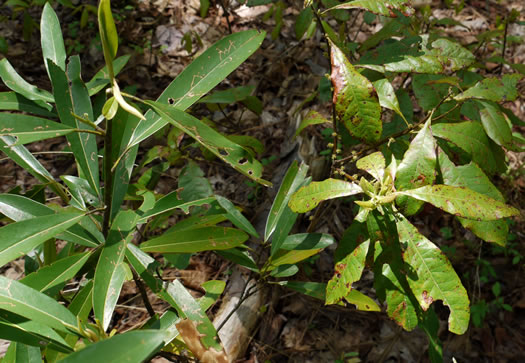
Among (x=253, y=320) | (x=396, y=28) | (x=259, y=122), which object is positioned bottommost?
(x=253, y=320)

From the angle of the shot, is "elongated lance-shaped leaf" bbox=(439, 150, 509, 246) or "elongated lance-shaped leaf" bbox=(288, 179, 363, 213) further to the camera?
"elongated lance-shaped leaf" bbox=(439, 150, 509, 246)

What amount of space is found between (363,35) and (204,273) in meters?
2.28

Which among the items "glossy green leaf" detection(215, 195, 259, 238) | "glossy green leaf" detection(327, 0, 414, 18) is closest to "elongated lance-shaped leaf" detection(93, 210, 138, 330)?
"glossy green leaf" detection(215, 195, 259, 238)

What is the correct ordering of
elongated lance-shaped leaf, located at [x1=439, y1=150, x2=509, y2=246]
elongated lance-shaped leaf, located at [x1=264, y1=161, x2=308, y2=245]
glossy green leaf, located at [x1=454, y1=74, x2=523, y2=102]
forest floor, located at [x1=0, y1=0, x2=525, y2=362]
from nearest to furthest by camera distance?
elongated lance-shaped leaf, located at [x1=439, y1=150, x2=509, y2=246] → glossy green leaf, located at [x1=454, y1=74, x2=523, y2=102] → elongated lance-shaped leaf, located at [x1=264, y1=161, x2=308, y2=245] → forest floor, located at [x1=0, y1=0, x2=525, y2=362]

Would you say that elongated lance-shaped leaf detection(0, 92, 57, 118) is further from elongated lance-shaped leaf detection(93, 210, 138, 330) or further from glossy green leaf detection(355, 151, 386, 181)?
glossy green leaf detection(355, 151, 386, 181)

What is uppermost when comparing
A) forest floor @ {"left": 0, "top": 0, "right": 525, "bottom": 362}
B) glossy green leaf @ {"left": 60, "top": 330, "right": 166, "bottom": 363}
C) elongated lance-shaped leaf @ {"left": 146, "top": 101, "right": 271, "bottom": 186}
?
elongated lance-shaped leaf @ {"left": 146, "top": 101, "right": 271, "bottom": 186}

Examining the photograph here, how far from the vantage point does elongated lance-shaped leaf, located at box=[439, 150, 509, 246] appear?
1.25 metres

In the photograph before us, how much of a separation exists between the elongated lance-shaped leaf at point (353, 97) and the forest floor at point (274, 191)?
0.45m

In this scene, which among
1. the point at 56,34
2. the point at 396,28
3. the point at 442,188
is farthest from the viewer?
the point at 396,28

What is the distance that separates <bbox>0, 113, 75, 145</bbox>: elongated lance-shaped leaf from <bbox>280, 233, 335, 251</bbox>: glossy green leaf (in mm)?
837

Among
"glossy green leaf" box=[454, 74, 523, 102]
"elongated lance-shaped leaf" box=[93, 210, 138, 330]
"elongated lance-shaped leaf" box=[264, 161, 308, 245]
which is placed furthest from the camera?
"elongated lance-shaped leaf" box=[264, 161, 308, 245]

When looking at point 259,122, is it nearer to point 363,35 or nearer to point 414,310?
point 363,35

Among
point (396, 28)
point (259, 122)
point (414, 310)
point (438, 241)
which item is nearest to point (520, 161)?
point (438, 241)

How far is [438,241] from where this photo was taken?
2361 millimetres
